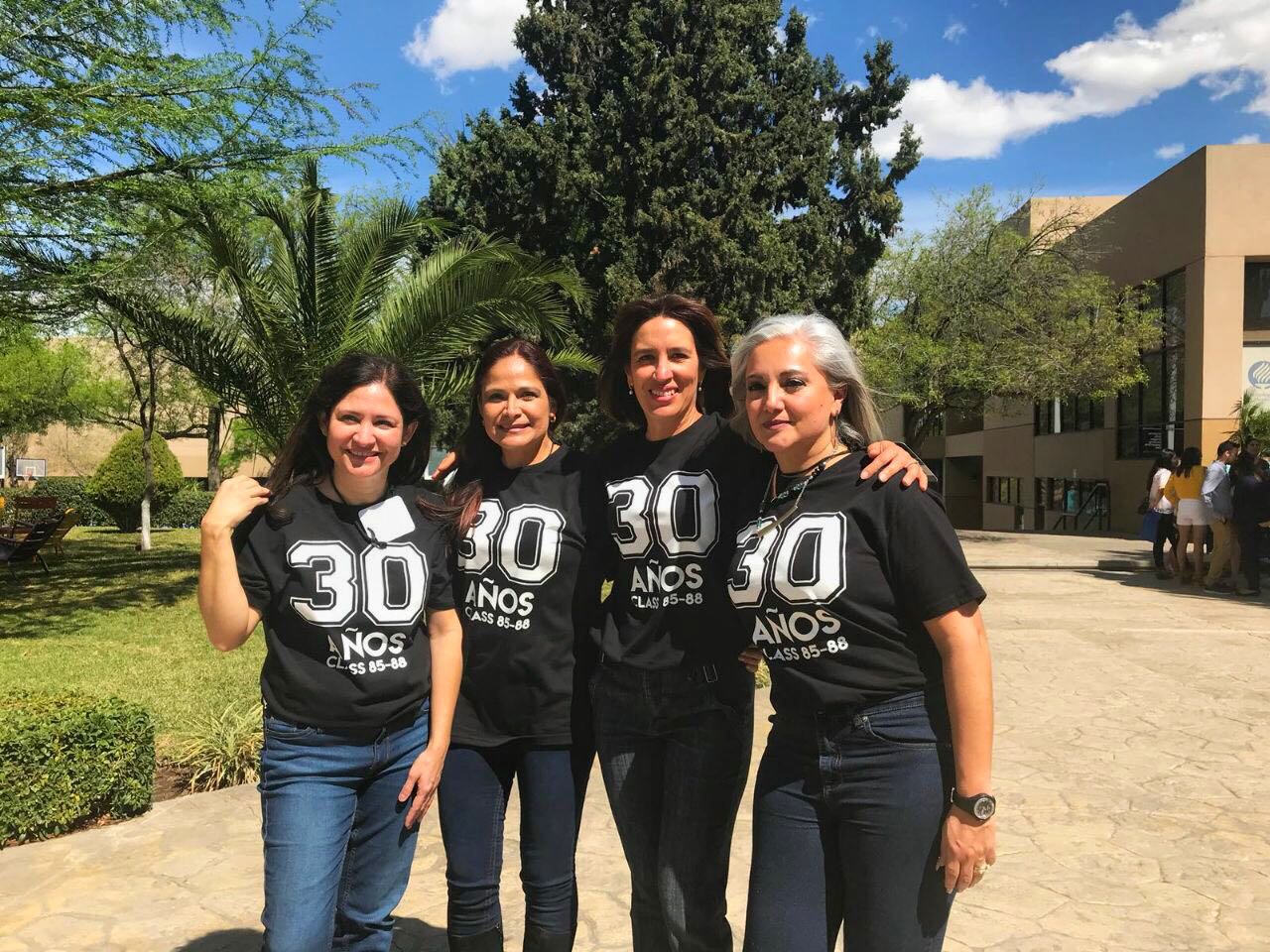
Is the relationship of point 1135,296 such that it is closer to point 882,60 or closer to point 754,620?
point 882,60

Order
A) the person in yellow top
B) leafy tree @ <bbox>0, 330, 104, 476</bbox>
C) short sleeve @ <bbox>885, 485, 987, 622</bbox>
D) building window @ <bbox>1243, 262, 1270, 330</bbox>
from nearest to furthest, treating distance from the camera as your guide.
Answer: short sleeve @ <bbox>885, 485, 987, 622</bbox>
the person in yellow top
building window @ <bbox>1243, 262, 1270, 330</bbox>
leafy tree @ <bbox>0, 330, 104, 476</bbox>

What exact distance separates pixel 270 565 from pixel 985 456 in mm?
39386

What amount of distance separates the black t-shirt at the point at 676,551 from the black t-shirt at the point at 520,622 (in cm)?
10

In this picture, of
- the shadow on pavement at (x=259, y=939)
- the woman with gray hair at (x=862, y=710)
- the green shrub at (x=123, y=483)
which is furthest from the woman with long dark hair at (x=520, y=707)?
the green shrub at (x=123, y=483)

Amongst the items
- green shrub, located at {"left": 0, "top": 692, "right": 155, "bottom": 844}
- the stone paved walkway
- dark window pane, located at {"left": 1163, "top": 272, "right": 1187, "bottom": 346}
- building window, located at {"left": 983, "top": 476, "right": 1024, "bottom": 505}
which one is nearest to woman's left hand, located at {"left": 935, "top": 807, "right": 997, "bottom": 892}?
the stone paved walkway

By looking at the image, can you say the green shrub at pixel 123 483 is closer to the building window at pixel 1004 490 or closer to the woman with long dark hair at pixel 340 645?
the woman with long dark hair at pixel 340 645

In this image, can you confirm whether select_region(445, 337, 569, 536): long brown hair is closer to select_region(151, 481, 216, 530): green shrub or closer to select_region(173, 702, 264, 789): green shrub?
select_region(173, 702, 264, 789): green shrub

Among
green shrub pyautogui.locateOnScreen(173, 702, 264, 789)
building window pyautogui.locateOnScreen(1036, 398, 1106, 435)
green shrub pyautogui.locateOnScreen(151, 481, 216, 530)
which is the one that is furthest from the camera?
building window pyautogui.locateOnScreen(1036, 398, 1106, 435)

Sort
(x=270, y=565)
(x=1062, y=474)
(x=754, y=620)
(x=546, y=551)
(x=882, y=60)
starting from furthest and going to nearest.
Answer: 1. (x=1062, y=474)
2. (x=882, y=60)
3. (x=546, y=551)
4. (x=270, y=565)
5. (x=754, y=620)

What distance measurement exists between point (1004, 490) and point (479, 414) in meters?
37.9

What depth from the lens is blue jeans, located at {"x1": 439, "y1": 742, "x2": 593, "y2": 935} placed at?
2217 millimetres

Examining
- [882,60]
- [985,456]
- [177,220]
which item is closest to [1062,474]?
[985,456]

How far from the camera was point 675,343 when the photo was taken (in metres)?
2.26

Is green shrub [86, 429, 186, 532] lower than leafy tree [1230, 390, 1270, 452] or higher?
lower
